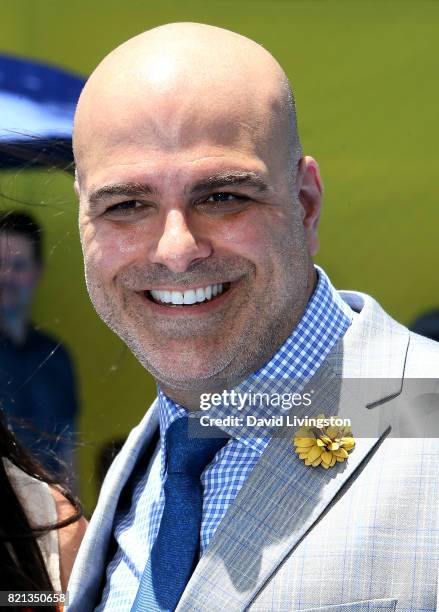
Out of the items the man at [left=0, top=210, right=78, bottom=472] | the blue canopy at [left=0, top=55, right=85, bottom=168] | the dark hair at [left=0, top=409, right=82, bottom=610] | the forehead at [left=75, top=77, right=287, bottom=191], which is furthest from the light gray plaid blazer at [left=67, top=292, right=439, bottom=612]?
the man at [left=0, top=210, right=78, bottom=472]

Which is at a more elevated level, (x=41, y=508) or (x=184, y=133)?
(x=184, y=133)

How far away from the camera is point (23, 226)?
255cm

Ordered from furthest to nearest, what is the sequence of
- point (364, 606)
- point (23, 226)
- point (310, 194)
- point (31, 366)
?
point (31, 366), point (23, 226), point (310, 194), point (364, 606)

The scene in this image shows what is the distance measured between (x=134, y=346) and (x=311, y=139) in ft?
4.30

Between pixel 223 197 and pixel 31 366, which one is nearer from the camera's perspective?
pixel 223 197

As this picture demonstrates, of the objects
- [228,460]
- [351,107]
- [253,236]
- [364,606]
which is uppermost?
[351,107]

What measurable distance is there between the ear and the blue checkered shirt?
69mm

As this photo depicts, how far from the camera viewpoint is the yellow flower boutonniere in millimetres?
1463

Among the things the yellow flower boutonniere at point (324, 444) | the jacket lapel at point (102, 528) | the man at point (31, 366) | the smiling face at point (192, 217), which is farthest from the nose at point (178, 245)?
the man at point (31, 366)

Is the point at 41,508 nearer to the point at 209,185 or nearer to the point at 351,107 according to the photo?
the point at 209,185

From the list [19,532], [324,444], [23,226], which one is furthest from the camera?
[23,226]

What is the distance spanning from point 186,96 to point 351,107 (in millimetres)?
1320

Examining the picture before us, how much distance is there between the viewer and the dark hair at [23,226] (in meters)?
2.44

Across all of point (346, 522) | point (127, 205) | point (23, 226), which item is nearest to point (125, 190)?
point (127, 205)
